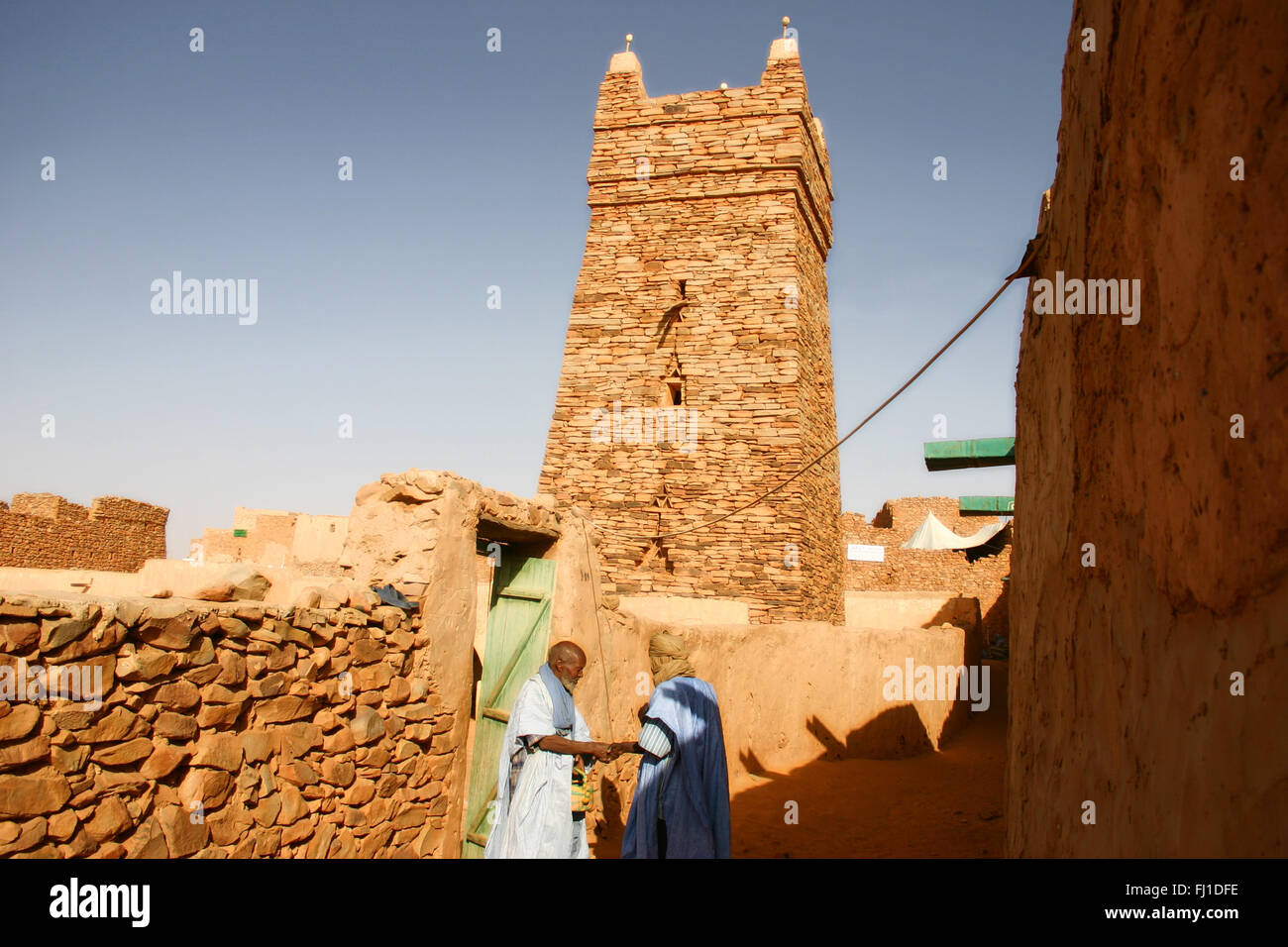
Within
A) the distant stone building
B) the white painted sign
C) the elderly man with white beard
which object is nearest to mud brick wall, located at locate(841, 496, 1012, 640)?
the white painted sign

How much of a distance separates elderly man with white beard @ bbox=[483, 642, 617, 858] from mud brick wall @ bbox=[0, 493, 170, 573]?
18827mm

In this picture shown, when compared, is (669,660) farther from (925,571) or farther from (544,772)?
(925,571)

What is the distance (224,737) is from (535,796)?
1.41 metres

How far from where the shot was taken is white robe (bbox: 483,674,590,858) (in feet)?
11.9

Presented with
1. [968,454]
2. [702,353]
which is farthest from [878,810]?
[702,353]

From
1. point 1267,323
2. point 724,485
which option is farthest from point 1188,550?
point 724,485

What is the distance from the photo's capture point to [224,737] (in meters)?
3.47

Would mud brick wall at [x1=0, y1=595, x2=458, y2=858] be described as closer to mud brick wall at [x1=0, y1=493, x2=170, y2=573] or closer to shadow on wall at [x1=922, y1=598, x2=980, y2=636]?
shadow on wall at [x1=922, y1=598, x2=980, y2=636]

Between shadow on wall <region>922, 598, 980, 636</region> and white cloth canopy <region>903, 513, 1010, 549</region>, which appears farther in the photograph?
white cloth canopy <region>903, 513, 1010, 549</region>

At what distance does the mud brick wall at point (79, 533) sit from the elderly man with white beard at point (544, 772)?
1883cm

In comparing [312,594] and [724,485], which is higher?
[724,485]

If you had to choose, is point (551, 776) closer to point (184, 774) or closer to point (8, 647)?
point (184, 774)
